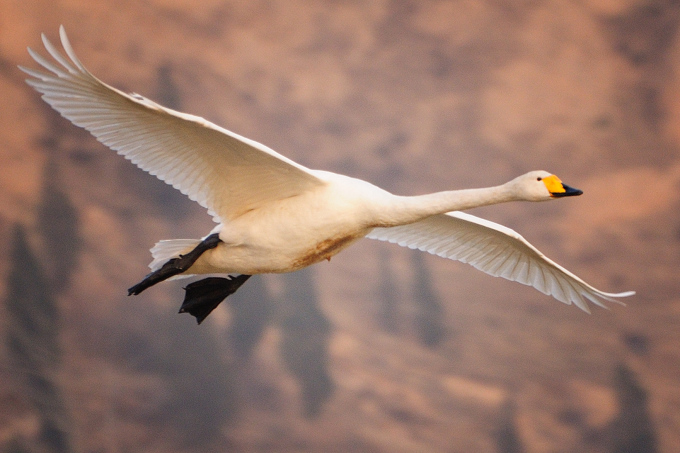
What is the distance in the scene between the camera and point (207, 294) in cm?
Answer: 341

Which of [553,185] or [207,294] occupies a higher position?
[553,185]

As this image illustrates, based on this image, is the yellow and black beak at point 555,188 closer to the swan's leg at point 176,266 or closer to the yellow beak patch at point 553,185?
the yellow beak patch at point 553,185

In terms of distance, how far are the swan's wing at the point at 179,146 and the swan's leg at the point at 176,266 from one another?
156mm

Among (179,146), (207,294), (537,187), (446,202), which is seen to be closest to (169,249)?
(207,294)

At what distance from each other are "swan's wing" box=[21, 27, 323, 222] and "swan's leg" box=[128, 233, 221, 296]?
0.16 meters

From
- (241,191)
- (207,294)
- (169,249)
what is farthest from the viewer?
(207,294)

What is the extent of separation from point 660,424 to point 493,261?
12.6 feet

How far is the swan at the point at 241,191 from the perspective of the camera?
2.66 m

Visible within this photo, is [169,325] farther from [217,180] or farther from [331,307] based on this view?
[217,180]

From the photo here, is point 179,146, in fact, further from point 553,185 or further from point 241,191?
point 553,185

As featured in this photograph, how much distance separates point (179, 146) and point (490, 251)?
1.86m

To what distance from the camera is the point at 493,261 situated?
12.1ft

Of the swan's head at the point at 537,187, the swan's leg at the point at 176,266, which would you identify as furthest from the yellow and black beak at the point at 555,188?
the swan's leg at the point at 176,266

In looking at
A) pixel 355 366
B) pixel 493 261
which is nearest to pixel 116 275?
pixel 355 366
